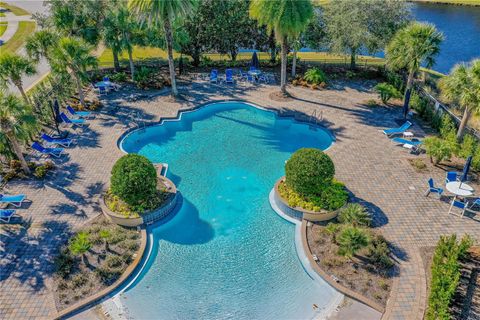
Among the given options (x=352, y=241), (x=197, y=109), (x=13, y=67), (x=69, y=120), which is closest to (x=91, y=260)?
(x=352, y=241)

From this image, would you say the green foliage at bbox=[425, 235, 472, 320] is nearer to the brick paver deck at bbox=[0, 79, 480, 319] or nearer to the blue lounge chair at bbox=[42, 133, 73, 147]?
the brick paver deck at bbox=[0, 79, 480, 319]

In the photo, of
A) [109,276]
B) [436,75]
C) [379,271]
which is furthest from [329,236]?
[436,75]

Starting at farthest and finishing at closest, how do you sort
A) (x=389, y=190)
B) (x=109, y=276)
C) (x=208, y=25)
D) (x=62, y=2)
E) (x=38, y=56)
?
(x=208, y=25) < (x=62, y=2) < (x=38, y=56) < (x=389, y=190) < (x=109, y=276)

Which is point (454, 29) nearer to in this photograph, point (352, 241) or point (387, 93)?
point (387, 93)

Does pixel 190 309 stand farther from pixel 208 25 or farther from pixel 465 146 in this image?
pixel 208 25

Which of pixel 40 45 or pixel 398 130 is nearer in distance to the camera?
pixel 398 130

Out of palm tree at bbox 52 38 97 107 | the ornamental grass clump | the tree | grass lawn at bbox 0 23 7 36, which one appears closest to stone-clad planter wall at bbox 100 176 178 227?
the ornamental grass clump

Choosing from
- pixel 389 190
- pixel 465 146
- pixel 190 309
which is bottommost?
Answer: pixel 190 309

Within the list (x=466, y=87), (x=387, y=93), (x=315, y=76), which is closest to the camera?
(x=466, y=87)
